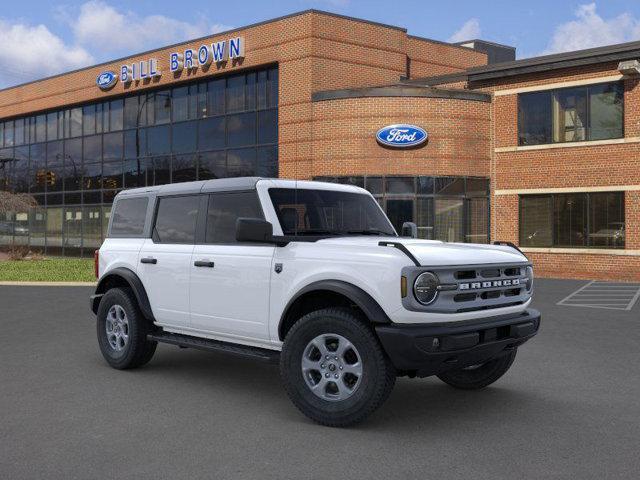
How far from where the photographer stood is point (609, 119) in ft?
70.7

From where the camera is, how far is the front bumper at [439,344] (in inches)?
193

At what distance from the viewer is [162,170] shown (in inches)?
1192

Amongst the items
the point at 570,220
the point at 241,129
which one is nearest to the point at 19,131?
the point at 241,129

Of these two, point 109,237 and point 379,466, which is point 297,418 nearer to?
point 379,466

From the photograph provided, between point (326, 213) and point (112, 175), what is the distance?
2805 centimetres

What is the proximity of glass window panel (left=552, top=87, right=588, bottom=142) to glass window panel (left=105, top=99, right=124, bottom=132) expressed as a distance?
20.0 m

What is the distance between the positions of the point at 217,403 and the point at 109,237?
114 inches

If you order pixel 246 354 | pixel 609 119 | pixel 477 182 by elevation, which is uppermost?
pixel 609 119

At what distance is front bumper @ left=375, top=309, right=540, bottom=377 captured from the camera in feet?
16.1

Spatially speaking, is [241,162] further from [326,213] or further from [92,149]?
[326,213]

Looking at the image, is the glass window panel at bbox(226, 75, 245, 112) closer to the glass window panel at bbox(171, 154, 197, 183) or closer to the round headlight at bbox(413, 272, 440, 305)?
the glass window panel at bbox(171, 154, 197, 183)

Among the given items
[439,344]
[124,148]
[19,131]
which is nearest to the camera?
[439,344]

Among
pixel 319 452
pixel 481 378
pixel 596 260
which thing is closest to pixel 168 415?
pixel 319 452

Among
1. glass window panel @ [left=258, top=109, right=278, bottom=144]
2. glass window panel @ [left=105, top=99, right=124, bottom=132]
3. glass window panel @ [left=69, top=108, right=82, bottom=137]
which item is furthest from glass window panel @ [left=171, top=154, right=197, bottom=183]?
glass window panel @ [left=69, top=108, right=82, bottom=137]
